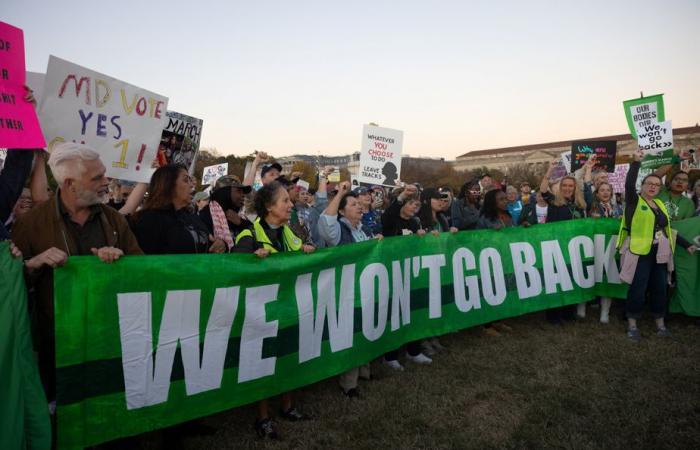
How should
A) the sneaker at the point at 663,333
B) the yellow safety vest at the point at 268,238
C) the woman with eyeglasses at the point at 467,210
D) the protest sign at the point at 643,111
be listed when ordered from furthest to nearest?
the protest sign at the point at 643,111, the woman with eyeglasses at the point at 467,210, the sneaker at the point at 663,333, the yellow safety vest at the point at 268,238

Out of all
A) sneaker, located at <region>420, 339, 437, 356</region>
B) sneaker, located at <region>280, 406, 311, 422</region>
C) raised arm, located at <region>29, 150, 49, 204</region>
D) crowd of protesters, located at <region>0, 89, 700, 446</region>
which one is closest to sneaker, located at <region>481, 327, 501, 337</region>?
crowd of protesters, located at <region>0, 89, 700, 446</region>

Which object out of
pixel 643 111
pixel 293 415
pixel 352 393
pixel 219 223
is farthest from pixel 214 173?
pixel 643 111

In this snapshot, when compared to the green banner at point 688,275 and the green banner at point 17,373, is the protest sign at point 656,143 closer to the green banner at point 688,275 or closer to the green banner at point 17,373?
the green banner at point 688,275

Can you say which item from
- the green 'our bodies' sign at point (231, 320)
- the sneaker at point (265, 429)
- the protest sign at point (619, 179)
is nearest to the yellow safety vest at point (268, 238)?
the green 'our bodies' sign at point (231, 320)

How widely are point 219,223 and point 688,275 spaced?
20.5 ft

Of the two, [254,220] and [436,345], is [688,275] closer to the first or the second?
[436,345]

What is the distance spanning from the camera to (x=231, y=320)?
3.12 meters

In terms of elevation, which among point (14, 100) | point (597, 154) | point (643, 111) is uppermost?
point (643, 111)

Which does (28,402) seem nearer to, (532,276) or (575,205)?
(532,276)

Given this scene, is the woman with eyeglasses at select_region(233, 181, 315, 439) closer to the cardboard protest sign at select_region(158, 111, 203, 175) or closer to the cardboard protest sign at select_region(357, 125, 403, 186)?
the cardboard protest sign at select_region(158, 111, 203, 175)

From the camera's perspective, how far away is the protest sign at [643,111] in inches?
289

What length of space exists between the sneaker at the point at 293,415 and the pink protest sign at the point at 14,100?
8.49 ft

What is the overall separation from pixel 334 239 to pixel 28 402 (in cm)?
254

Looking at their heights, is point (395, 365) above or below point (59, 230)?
below
